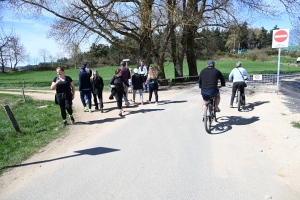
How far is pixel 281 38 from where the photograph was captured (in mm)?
10367

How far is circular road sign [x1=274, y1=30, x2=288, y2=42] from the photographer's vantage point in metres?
10.2

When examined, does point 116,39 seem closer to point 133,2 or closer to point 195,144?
point 133,2

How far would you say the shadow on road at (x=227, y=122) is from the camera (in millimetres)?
6539

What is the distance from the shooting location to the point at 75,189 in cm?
384

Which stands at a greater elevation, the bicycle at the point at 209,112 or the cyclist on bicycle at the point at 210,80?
the cyclist on bicycle at the point at 210,80

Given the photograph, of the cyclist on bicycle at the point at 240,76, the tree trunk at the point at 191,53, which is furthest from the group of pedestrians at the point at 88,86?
the tree trunk at the point at 191,53

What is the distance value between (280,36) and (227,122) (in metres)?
5.57

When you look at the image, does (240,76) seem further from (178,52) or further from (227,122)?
(178,52)

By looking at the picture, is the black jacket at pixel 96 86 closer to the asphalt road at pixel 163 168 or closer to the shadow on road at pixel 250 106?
the asphalt road at pixel 163 168

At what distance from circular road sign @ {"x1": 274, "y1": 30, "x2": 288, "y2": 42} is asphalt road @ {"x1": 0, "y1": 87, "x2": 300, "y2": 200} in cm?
547

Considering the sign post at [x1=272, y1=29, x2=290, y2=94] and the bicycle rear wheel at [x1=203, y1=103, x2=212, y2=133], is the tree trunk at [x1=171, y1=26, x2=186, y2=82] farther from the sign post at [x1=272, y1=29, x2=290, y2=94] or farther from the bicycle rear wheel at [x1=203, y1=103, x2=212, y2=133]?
the bicycle rear wheel at [x1=203, y1=103, x2=212, y2=133]

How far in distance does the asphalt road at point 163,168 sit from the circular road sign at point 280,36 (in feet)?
17.9

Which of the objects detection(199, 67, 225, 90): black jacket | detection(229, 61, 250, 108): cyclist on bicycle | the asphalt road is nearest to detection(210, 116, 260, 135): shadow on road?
the asphalt road

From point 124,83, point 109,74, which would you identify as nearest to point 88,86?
point 124,83
